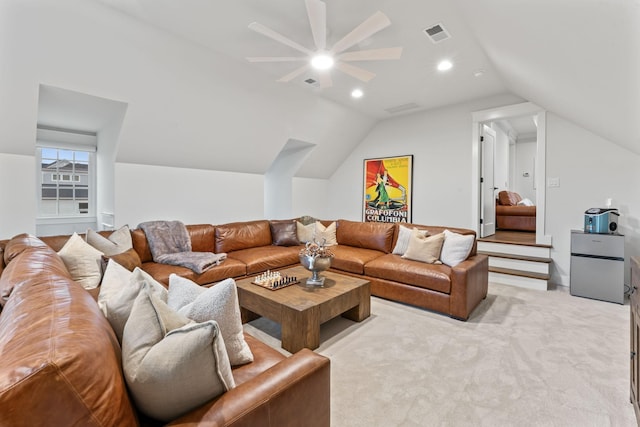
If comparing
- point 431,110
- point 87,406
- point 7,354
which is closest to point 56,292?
point 7,354

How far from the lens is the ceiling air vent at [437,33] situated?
9.34 feet

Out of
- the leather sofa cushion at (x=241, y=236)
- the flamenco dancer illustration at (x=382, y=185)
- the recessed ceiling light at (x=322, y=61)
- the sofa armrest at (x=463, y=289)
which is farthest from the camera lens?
the flamenco dancer illustration at (x=382, y=185)

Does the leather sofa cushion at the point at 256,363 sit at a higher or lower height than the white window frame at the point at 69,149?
lower

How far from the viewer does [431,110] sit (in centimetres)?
538

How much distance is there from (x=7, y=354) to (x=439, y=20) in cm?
345

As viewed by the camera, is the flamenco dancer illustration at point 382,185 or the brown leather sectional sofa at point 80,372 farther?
the flamenco dancer illustration at point 382,185

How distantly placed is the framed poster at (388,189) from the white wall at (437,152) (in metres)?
0.13

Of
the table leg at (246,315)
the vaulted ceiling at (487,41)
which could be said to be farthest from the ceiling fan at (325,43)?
the table leg at (246,315)

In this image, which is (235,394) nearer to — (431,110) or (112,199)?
(112,199)

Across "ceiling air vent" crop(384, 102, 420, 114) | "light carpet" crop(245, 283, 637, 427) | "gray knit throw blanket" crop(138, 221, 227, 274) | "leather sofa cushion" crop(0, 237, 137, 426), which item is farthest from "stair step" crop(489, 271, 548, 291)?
"leather sofa cushion" crop(0, 237, 137, 426)

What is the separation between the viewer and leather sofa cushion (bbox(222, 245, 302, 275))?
350 cm

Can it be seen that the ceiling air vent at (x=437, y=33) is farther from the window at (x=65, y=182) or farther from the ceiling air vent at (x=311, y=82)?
the window at (x=65, y=182)

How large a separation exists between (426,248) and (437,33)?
7.31 feet

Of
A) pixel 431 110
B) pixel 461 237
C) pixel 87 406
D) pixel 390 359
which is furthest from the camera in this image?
pixel 431 110
